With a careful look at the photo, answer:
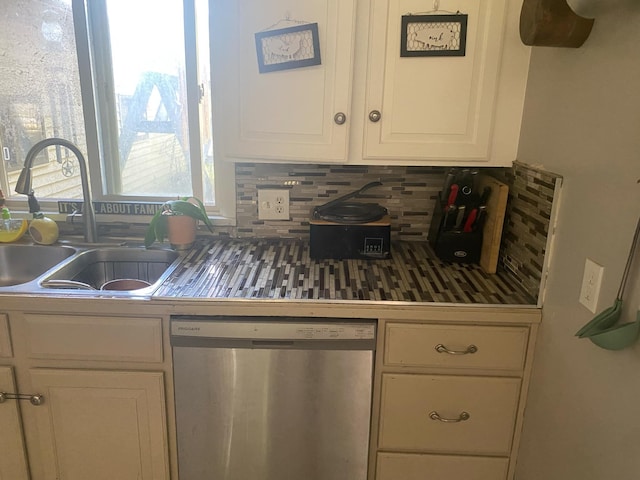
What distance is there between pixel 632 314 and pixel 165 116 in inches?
65.6

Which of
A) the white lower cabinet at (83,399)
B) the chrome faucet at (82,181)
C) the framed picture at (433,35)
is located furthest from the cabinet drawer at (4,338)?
the framed picture at (433,35)

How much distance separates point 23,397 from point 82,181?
0.77 metres

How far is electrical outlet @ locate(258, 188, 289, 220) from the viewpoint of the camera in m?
1.94

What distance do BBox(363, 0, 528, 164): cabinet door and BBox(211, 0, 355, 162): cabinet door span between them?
0.10m

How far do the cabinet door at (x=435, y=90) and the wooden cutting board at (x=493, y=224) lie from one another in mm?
104

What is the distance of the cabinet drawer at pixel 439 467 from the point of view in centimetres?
158

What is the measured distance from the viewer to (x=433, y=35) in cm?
154

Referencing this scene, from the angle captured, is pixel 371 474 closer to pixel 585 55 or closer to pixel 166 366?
pixel 166 366

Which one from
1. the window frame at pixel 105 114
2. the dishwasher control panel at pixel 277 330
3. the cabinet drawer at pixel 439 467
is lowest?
the cabinet drawer at pixel 439 467

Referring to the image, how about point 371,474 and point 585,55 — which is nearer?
point 585,55

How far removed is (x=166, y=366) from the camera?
1.51 metres

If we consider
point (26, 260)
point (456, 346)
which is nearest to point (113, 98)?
point (26, 260)

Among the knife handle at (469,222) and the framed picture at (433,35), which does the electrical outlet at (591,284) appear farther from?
the framed picture at (433,35)

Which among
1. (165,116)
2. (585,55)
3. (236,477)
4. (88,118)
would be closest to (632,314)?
(585,55)
